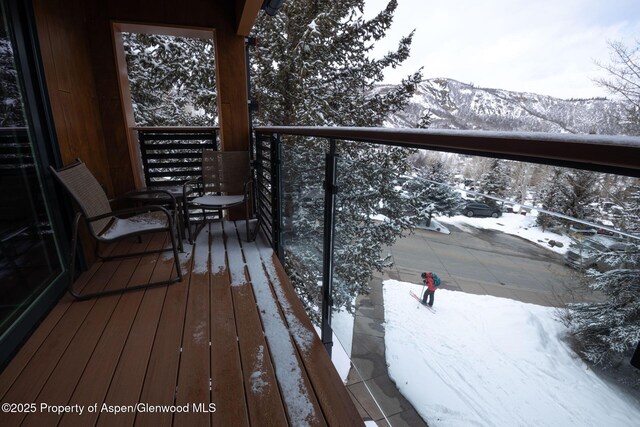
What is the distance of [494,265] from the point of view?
0.80 meters

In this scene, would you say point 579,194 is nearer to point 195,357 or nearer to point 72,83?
point 195,357

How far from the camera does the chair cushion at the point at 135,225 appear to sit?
1975mm

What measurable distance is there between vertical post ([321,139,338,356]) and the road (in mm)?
442

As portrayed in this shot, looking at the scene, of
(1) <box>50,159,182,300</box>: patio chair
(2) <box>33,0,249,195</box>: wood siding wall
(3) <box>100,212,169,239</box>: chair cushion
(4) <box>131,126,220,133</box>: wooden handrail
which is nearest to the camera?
(1) <box>50,159,182,300</box>: patio chair

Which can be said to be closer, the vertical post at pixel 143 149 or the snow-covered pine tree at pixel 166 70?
the vertical post at pixel 143 149

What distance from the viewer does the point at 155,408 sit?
117cm

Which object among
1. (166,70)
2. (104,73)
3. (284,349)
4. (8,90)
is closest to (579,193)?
(284,349)

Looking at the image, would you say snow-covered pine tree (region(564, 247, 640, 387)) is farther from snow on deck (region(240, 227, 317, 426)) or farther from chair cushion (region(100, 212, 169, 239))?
chair cushion (region(100, 212, 169, 239))

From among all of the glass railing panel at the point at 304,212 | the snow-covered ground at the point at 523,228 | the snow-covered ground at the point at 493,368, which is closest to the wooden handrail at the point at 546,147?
the snow-covered ground at the point at 523,228

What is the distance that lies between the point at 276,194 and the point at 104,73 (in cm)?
206

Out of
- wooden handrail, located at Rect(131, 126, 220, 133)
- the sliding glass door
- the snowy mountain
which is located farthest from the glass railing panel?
the snowy mountain

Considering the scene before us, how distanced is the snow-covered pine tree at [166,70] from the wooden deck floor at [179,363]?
6386 mm

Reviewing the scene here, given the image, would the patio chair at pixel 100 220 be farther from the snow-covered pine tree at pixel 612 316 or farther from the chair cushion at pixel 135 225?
the snow-covered pine tree at pixel 612 316

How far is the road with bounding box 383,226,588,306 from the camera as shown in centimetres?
64
